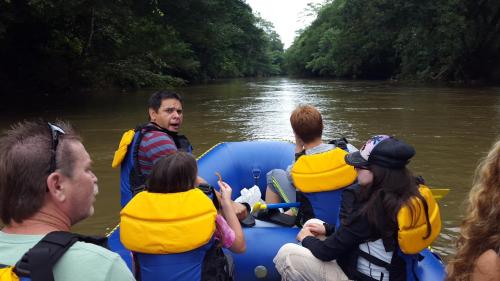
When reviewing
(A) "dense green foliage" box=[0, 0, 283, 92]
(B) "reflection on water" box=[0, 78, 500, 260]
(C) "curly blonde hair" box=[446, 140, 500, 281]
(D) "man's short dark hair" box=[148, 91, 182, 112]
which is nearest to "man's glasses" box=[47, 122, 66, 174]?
(C) "curly blonde hair" box=[446, 140, 500, 281]

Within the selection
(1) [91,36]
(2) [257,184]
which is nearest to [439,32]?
(1) [91,36]

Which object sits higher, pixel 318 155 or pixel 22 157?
pixel 22 157

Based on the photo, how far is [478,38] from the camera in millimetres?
22062

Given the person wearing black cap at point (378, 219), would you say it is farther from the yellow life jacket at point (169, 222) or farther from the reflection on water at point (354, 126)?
the reflection on water at point (354, 126)

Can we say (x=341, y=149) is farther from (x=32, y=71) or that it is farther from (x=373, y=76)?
(x=373, y=76)

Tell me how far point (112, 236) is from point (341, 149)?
54.6 inches

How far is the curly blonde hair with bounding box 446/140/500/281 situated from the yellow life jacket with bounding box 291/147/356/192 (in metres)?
1.24

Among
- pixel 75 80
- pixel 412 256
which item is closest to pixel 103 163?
pixel 412 256

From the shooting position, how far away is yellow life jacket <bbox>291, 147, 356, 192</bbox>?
2672mm

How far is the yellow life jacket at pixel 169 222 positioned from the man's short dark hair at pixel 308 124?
3.45ft

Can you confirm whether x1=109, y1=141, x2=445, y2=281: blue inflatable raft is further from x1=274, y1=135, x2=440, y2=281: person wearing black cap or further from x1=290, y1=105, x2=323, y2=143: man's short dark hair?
x1=290, y1=105, x2=323, y2=143: man's short dark hair

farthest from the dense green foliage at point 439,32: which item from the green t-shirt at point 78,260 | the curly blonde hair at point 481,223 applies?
the green t-shirt at point 78,260

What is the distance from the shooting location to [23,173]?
1146 millimetres

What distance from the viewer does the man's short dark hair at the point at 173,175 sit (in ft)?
6.38
